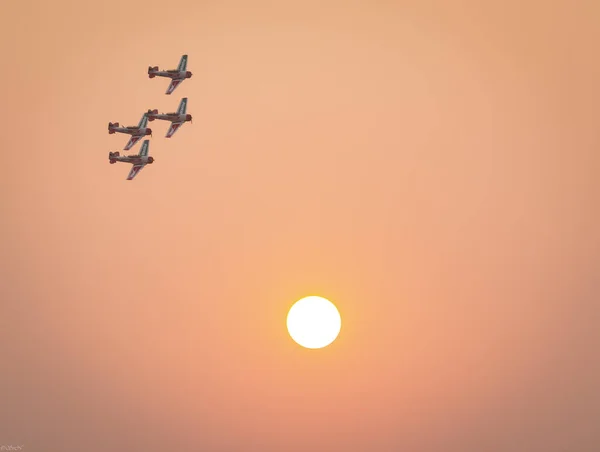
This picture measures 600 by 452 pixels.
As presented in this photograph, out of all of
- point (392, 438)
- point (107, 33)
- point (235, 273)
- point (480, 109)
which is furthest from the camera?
point (392, 438)

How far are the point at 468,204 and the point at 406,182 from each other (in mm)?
1109

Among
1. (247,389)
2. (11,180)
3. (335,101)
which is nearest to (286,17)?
(335,101)

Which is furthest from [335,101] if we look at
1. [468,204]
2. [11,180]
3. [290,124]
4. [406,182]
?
[11,180]

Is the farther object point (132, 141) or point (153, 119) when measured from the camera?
point (132, 141)

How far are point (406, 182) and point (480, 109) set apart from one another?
5.39ft

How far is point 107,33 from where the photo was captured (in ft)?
41.4

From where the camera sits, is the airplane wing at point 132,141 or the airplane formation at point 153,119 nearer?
the airplane formation at point 153,119

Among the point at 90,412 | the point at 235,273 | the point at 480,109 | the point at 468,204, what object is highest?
the point at 480,109

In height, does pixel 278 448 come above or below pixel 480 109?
below

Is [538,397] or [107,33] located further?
[538,397]

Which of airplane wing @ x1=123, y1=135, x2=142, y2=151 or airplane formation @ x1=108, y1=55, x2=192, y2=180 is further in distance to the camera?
airplane wing @ x1=123, y1=135, x2=142, y2=151

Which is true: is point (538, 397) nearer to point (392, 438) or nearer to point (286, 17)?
point (392, 438)

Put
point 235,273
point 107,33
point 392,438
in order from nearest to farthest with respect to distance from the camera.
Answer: point 107,33, point 235,273, point 392,438

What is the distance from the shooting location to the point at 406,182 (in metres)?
13.9
